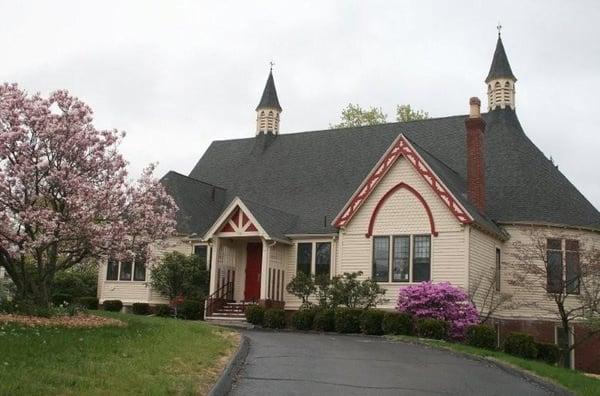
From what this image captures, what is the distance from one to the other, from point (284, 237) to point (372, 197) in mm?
4834

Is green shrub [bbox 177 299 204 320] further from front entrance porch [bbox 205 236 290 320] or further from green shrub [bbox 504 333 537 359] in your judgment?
green shrub [bbox 504 333 537 359]

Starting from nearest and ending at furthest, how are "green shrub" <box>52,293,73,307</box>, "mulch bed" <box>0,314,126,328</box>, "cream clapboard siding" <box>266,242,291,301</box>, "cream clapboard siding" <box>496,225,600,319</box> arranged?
"mulch bed" <box>0,314,126,328</box>, "cream clapboard siding" <box>496,225,600,319</box>, "cream clapboard siding" <box>266,242,291,301</box>, "green shrub" <box>52,293,73,307</box>

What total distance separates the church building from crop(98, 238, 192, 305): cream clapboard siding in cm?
6

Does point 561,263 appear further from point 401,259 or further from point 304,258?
point 304,258

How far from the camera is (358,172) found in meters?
34.0

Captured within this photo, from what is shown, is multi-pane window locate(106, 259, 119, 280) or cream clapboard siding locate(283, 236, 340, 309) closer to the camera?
cream clapboard siding locate(283, 236, 340, 309)

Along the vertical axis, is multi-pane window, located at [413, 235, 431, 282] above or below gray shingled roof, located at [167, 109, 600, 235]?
below

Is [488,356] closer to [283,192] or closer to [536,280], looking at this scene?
[536,280]

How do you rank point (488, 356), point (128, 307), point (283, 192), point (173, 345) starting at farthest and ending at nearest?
1. point (283, 192)
2. point (128, 307)
3. point (488, 356)
4. point (173, 345)

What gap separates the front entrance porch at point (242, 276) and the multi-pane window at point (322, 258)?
1.49m

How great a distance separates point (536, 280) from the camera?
91.3 ft

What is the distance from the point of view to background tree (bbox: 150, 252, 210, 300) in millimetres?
31234

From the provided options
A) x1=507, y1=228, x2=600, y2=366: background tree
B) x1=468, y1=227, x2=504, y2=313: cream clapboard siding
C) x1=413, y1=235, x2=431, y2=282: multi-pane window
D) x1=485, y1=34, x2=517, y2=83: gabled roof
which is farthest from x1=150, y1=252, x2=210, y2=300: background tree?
x1=485, y1=34, x2=517, y2=83: gabled roof

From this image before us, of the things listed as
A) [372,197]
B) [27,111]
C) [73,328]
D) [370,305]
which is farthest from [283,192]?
[73,328]
